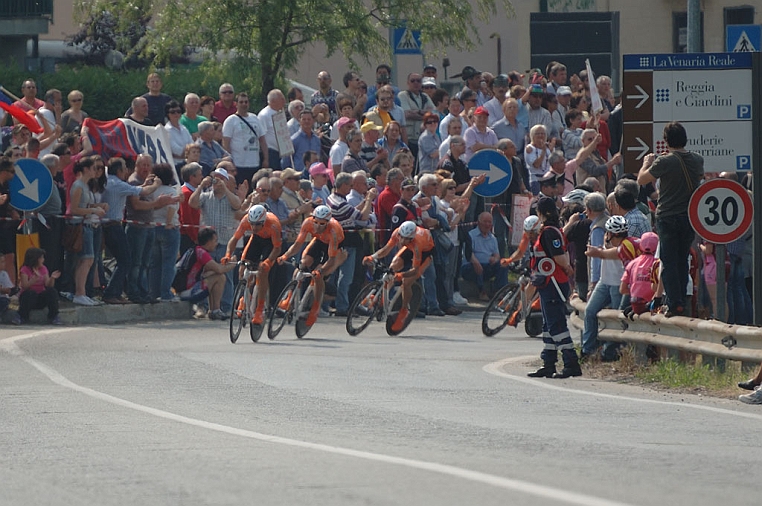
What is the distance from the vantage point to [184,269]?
23.4 meters

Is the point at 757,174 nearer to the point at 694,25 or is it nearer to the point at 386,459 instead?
the point at 694,25

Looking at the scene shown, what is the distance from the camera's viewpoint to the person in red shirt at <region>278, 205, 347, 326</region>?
21469mm

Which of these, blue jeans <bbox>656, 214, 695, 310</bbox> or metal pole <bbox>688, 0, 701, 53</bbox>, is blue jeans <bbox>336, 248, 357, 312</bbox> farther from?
blue jeans <bbox>656, 214, 695, 310</bbox>

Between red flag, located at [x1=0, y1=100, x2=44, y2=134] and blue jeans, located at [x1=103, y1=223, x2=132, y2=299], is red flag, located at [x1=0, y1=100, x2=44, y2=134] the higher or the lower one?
the higher one

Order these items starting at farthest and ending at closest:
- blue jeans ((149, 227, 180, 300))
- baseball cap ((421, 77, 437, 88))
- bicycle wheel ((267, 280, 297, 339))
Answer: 1. baseball cap ((421, 77, 437, 88))
2. blue jeans ((149, 227, 180, 300))
3. bicycle wheel ((267, 280, 297, 339))

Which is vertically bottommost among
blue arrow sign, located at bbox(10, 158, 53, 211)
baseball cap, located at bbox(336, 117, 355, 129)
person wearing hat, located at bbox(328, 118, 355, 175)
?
blue arrow sign, located at bbox(10, 158, 53, 211)

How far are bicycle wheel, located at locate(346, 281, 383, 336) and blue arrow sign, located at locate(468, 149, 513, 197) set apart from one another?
448 cm

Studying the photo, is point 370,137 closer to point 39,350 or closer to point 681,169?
point 39,350

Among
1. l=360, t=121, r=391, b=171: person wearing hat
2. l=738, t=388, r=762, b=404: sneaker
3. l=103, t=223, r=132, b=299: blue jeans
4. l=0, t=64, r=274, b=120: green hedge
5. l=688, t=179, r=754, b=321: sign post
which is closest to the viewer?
l=738, t=388, r=762, b=404: sneaker

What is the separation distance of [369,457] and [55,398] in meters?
4.40

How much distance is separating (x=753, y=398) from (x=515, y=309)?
8758 mm

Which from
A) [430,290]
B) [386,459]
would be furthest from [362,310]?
[386,459]

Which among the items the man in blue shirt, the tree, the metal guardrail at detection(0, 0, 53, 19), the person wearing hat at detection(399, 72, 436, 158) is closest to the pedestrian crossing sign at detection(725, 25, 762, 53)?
the man in blue shirt

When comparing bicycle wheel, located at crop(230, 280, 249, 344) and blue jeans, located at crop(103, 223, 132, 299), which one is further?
blue jeans, located at crop(103, 223, 132, 299)
